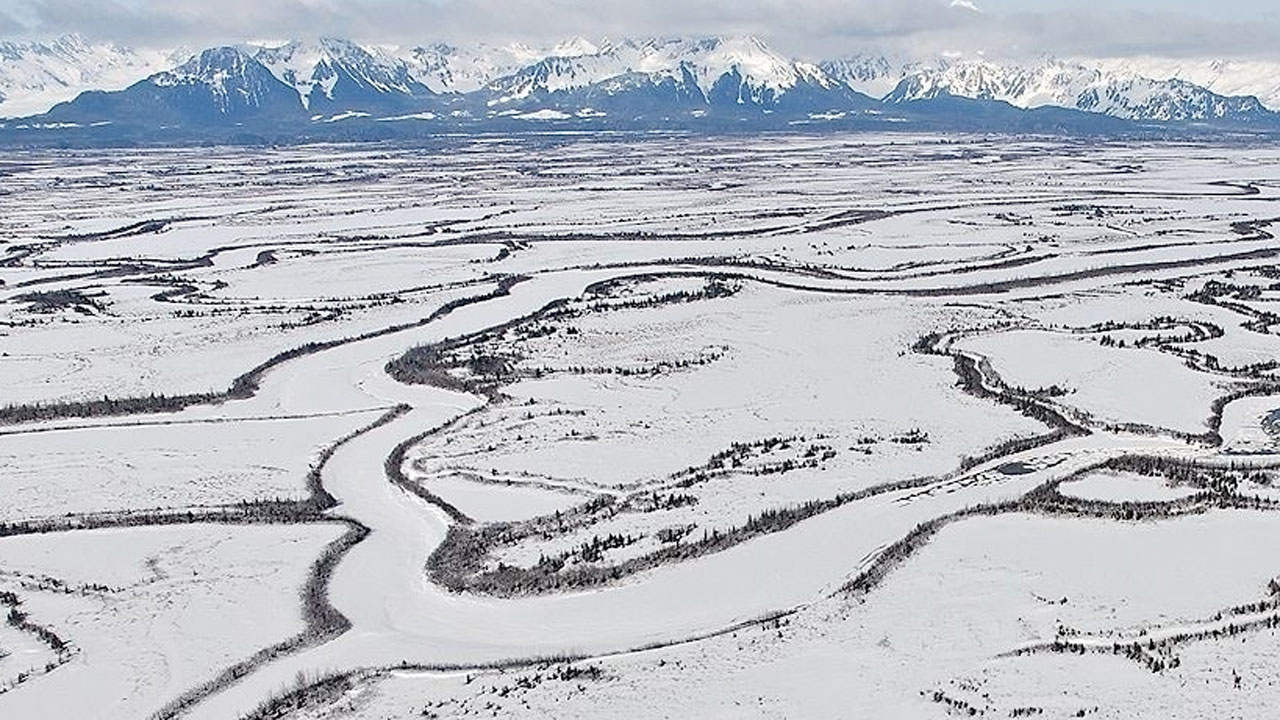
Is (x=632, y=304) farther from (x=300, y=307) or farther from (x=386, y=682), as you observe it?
(x=386, y=682)

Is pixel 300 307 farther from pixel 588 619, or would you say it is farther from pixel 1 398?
pixel 588 619

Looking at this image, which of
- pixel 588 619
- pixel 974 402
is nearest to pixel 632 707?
pixel 588 619

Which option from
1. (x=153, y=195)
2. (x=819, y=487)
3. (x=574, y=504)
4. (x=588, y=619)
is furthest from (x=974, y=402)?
(x=153, y=195)

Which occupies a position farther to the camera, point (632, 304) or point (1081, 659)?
point (632, 304)

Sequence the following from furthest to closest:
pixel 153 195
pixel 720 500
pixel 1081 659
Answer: pixel 153 195 → pixel 720 500 → pixel 1081 659

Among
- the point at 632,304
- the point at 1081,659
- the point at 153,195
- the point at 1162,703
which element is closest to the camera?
the point at 1162,703

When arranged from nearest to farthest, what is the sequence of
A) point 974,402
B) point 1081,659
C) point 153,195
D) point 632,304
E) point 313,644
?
point 1081,659
point 313,644
point 974,402
point 632,304
point 153,195
